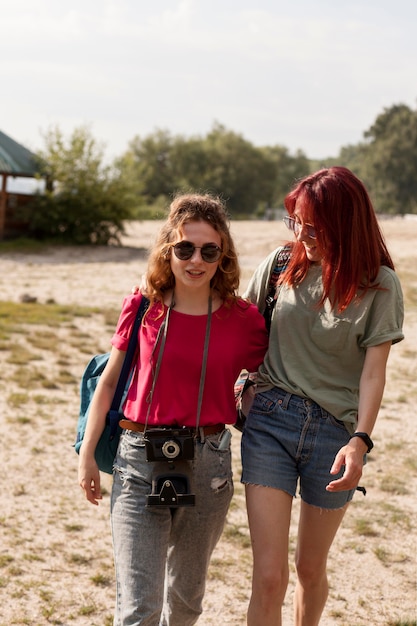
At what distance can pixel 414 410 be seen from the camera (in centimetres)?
804

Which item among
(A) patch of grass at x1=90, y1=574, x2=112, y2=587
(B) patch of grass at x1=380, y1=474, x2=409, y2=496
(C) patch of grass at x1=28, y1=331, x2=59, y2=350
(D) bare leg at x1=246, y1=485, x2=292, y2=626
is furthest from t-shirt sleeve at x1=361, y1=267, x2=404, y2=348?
(C) patch of grass at x1=28, y1=331, x2=59, y2=350

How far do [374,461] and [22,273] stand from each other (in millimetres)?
12350

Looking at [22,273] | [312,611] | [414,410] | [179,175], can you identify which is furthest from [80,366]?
[179,175]

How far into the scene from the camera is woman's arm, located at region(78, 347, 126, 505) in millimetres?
2863

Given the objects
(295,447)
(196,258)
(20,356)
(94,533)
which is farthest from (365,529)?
(20,356)

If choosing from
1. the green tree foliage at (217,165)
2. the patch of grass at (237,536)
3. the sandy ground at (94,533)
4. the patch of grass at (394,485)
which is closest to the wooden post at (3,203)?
the sandy ground at (94,533)

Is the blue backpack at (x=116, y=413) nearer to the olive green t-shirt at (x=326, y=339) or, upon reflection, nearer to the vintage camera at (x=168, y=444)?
the vintage camera at (x=168, y=444)

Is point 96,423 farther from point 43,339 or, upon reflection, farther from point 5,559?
point 43,339

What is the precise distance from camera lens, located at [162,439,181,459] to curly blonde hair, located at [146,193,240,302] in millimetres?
481

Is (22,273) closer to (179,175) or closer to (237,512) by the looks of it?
(237,512)

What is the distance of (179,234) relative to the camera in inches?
113

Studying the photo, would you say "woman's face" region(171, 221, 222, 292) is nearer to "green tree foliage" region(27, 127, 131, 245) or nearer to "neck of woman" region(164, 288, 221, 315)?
"neck of woman" region(164, 288, 221, 315)

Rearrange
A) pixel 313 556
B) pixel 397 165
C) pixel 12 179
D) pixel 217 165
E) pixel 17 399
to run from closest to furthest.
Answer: pixel 313 556
pixel 17 399
pixel 12 179
pixel 397 165
pixel 217 165

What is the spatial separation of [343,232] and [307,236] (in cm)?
12
